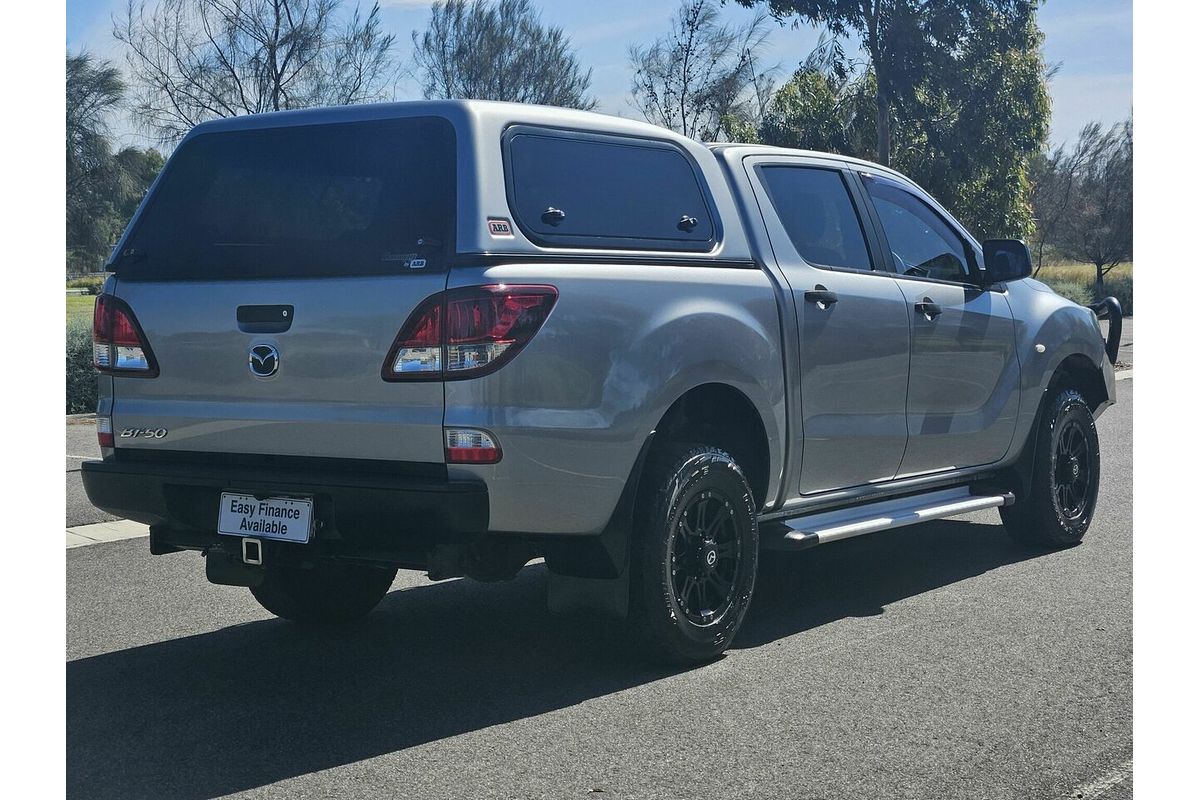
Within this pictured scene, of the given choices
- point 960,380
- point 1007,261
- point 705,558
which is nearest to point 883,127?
point 1007,261

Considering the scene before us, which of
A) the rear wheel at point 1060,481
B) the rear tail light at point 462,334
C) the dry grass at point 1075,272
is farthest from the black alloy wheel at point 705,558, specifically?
the dry grass at point 1075,272

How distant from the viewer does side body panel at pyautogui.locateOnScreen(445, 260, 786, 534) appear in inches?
178

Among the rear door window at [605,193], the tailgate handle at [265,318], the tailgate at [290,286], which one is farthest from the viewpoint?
the rear door window at [605,193]

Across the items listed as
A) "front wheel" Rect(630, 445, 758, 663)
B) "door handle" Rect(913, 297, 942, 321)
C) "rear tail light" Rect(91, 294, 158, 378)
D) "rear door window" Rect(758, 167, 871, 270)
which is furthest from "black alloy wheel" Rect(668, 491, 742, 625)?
"rear tail light" Rect(91, 294, 158, 378)

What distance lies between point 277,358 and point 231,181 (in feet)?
2.47

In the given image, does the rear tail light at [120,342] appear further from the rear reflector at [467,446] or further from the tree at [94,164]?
the tree at [94,164]

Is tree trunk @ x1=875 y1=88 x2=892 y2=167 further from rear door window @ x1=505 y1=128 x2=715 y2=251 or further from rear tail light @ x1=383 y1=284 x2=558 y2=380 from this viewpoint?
rear tail light @ x1=383 y1=284 x2=558 y2=380

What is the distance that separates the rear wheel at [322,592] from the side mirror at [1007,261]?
3306mm

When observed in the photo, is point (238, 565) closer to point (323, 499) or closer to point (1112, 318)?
point (323, 499)

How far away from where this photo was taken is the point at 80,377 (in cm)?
1809

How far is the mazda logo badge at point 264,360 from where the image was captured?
15.5 ft

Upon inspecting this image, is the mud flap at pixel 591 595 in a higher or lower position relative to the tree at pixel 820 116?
lower

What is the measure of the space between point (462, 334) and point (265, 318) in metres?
0.73
